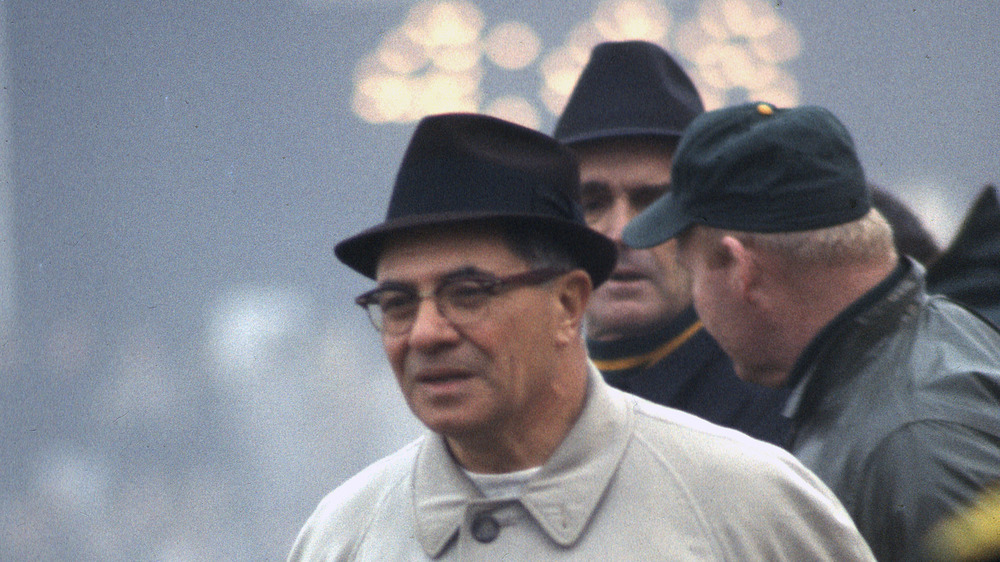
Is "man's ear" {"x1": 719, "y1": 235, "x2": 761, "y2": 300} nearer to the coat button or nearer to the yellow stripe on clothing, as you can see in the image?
the yellow stripe on clothing

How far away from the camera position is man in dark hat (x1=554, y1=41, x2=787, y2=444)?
11.9 feet

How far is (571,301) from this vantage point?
8.30 feet

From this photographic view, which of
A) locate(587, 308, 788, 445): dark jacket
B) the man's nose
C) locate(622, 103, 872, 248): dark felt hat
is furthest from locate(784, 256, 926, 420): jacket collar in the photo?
the man's nose

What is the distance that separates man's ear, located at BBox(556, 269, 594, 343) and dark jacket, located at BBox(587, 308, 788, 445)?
1.06 m

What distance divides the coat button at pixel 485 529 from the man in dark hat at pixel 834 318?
72 centimetres

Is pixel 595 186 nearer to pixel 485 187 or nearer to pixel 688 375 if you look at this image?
pixel 688 375

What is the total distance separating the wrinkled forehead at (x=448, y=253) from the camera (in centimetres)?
237

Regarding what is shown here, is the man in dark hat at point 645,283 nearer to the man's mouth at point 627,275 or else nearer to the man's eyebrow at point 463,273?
the man's mouth at point 627,275

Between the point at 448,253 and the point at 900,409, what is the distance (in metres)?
0.95

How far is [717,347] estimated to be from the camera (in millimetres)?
3740

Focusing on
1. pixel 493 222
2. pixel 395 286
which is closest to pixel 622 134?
pixel 493 222

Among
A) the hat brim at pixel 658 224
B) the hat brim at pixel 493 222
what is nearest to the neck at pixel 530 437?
the hat brim at pixel 493 222

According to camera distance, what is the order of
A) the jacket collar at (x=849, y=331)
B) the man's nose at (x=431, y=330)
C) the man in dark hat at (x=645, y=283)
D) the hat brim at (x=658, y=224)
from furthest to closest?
the man in dark hat at (x=645, y=283) → the hat brim at (x=658, y=224) → the jacket collar at (x=849, y=331) → the man's nose at (x=431, y=330)

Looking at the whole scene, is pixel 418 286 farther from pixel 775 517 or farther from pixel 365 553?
pixel 775 517
